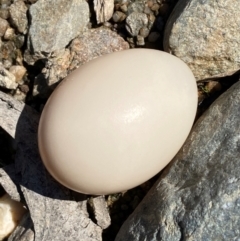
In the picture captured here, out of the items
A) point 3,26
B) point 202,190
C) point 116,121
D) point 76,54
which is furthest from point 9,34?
point 202,190

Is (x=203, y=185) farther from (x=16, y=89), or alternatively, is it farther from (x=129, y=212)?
(x=16, y=89)

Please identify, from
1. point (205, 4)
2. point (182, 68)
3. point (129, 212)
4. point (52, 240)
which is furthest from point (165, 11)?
point (52, 240)

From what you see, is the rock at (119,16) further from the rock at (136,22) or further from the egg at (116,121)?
the egg at (116,121)

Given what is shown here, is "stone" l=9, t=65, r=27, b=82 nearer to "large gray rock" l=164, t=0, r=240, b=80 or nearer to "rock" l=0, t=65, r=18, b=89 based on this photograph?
"rock" l=0, t=65, r=18, b=89

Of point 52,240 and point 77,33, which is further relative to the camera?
point 77,33

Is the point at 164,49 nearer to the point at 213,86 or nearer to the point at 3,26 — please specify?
the point at 213,86

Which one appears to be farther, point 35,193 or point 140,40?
point 140,40

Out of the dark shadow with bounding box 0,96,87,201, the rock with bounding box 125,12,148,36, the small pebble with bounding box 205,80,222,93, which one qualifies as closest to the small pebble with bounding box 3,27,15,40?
the dark shadow with bounding box 0,96,87,201
